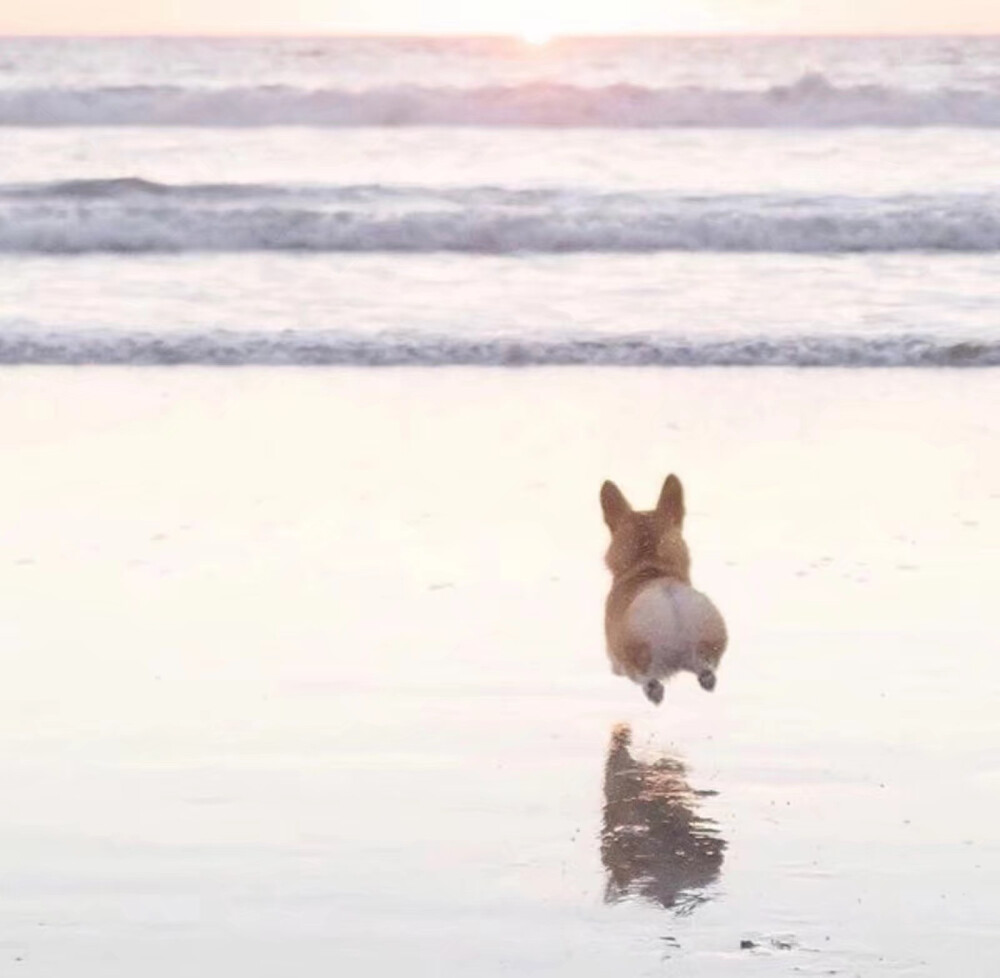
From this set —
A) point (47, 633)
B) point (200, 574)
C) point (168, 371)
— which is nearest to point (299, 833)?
point (47, 633)

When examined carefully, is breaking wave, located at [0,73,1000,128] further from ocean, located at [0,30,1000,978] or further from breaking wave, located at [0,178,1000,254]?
ocean, located at [0,30,1000,978]

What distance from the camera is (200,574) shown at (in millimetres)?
7543

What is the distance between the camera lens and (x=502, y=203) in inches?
829

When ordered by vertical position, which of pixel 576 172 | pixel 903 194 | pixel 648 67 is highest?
pixel 648 67

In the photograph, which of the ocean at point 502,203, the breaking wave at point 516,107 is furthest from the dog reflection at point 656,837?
the breaking wave at point 516,107

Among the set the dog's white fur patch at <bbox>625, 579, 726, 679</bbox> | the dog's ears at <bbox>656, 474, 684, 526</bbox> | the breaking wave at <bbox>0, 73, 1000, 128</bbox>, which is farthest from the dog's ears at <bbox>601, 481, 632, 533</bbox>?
the breaking wave at <bbox>0, 73, 1000, 128</bbox>

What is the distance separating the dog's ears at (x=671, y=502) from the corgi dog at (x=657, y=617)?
6cm

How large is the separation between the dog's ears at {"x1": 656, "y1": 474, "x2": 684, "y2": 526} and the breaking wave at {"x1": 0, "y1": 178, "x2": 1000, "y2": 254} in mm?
12045

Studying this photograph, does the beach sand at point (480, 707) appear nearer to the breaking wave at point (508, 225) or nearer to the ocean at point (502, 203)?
the ocean at point (502, 203)

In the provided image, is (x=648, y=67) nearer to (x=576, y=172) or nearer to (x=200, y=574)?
(x=576, y=172)

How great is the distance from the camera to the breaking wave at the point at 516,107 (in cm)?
3203

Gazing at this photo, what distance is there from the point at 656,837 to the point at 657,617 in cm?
65

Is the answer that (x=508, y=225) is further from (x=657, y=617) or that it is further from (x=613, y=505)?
(x=657, y=617)

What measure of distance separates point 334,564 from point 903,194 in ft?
50.1
